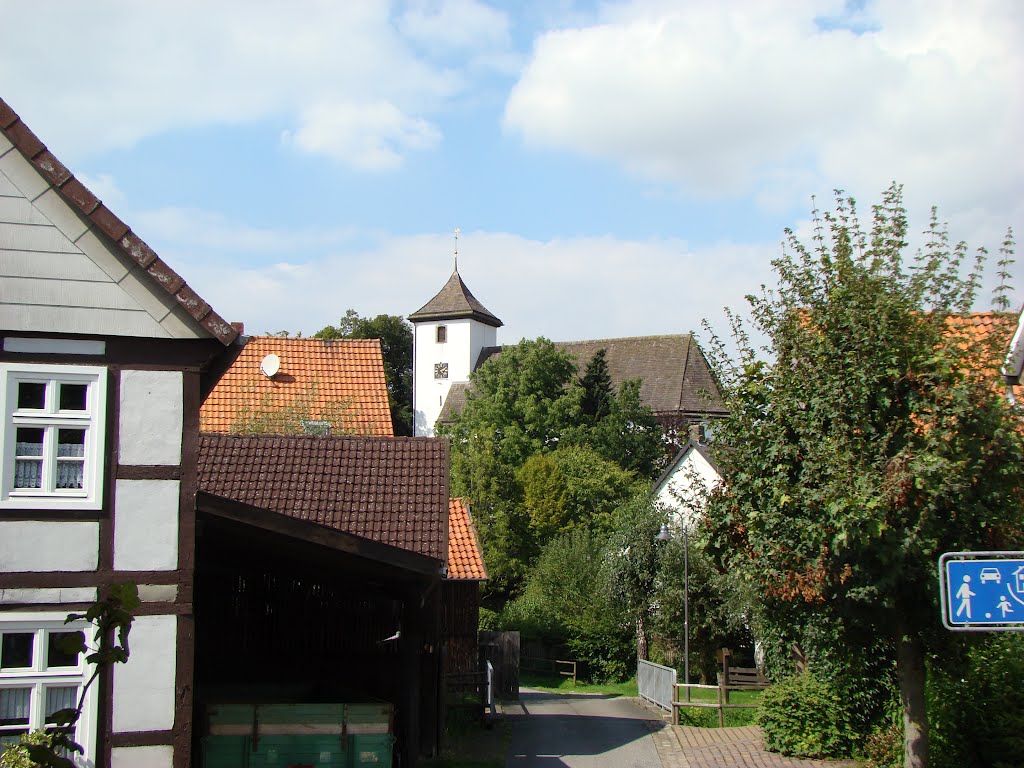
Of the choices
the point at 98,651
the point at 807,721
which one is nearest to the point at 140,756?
the point at 98,651

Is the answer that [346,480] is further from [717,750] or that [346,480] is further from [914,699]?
[717,750]

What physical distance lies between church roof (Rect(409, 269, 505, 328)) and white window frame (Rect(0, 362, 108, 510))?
7304 centimetres

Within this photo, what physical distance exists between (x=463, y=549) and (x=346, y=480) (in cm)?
715

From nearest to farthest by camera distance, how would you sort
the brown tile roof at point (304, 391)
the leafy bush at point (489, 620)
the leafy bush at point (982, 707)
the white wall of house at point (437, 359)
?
1. the leafy bush at point (982, 707)
2. the brown tile roof at point (304, 391)
3. the leafy bush at point (489, 620)
4. the white wall of house at point (437, 359)

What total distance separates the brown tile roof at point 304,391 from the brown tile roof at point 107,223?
1983cm

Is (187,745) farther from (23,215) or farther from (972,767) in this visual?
(972,767)

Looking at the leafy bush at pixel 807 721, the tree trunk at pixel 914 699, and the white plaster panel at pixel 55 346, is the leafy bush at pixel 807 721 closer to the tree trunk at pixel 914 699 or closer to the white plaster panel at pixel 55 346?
the tree trunk at pixel 914 699

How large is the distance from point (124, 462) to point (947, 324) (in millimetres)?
8341

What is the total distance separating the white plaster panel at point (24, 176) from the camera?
9.66m

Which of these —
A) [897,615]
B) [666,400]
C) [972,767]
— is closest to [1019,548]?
[897,615]

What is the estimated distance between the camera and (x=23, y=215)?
9.64 meters

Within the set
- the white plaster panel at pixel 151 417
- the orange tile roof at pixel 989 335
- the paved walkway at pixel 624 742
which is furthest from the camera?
the paved walkway at pixel 624 742

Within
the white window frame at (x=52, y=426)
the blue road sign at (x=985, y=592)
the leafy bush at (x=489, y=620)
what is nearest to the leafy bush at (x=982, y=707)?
the blue road sign at (x=985, y=592)

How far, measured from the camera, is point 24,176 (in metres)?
9.68
